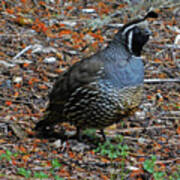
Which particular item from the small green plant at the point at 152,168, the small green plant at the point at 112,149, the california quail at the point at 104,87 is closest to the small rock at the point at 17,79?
the california quail at the point at 104,87

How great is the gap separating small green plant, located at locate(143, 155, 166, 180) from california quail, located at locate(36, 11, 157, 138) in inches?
22.6

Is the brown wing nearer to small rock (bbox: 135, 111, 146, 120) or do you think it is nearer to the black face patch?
the black face patch

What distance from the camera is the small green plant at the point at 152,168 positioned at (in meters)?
4.68

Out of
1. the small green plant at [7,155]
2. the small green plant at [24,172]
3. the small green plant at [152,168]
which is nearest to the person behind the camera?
the small green plant at [24,172]

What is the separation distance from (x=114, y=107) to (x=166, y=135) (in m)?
1.25

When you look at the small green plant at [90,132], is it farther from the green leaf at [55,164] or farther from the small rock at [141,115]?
the green leaf at [55,164]

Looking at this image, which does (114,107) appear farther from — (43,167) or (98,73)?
(43,167)

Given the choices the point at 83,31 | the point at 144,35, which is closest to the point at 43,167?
the point at 144,35

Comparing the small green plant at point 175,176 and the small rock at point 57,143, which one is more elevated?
the small rock at point 57,143

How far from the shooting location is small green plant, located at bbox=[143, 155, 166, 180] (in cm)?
468

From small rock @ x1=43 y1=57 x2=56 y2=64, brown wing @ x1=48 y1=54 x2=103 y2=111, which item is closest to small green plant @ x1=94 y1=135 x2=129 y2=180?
brown wing @ x1=48 y1=54 x2=103 y2=111

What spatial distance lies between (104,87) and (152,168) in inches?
40.3

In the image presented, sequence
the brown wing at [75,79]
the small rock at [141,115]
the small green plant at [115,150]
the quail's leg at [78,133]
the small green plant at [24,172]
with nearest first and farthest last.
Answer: the small green plant at [24,172] → the small green plant at [115,150] → the brown wing at [75,79] → the quail's leg at [78,133] → the small rock at [141,115]

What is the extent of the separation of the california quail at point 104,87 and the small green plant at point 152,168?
57cm
